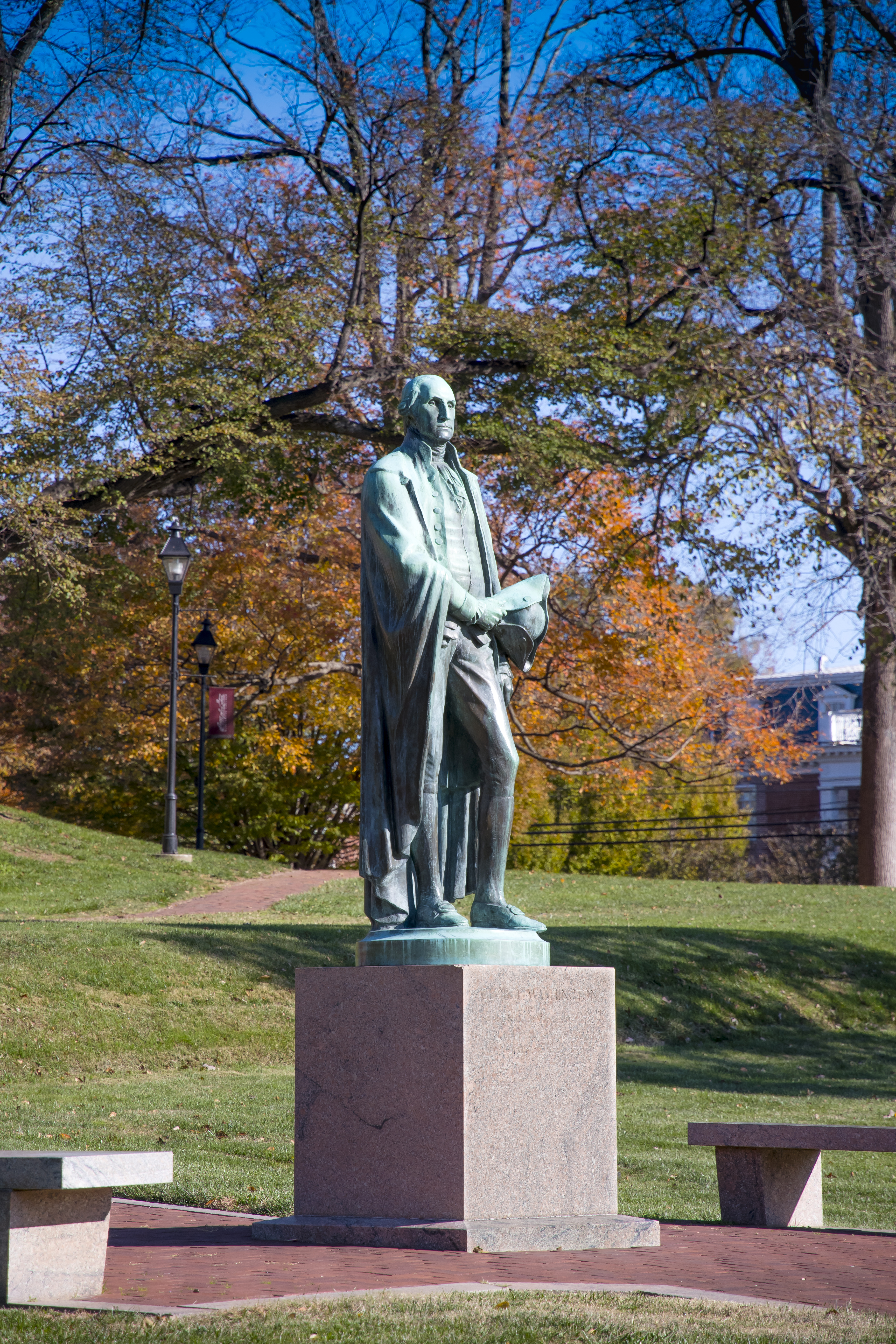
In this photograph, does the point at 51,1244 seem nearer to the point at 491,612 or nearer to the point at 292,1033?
the point at 491,612

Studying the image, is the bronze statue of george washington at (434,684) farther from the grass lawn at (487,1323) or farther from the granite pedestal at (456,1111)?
the grass lawn at (487,1323)

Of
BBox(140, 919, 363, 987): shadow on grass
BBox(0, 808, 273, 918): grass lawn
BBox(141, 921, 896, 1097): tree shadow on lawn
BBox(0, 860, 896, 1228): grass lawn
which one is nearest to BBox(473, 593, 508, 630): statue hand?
BBox(0, 860, 896, 1228): grass lawn

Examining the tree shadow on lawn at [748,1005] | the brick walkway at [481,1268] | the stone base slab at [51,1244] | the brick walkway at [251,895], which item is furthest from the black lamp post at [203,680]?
the stone base slab at [51,1244]

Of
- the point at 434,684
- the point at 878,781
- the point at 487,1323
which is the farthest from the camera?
the point at 878,781

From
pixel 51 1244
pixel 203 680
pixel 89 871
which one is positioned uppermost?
pixel 203 680

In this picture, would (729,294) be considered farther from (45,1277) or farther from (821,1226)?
(45,1277)

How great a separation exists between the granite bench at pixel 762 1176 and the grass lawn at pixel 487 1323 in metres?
2.26

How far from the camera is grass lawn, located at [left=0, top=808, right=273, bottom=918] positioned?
61.0 feet

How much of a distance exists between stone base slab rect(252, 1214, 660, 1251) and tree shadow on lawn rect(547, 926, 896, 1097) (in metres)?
7.30

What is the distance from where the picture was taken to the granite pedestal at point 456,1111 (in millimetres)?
5340

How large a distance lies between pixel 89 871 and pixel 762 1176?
15475 millimetres

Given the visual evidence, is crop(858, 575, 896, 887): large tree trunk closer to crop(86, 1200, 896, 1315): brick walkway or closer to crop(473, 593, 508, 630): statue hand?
crop(473, 593, 508, 630): statue hand

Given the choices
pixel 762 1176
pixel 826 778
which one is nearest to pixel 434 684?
pixel 762 1176

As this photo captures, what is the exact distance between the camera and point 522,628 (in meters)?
6.35
